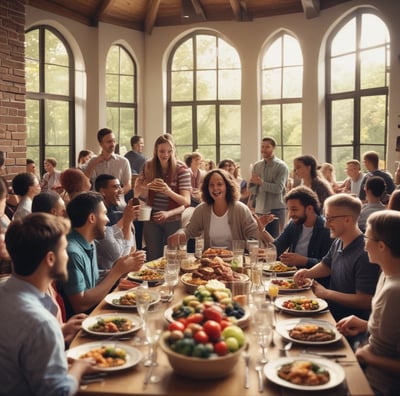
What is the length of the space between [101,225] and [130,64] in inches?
281

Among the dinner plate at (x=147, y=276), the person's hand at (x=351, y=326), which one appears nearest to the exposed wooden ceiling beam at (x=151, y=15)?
the dinner plate at (x=147, y=276)

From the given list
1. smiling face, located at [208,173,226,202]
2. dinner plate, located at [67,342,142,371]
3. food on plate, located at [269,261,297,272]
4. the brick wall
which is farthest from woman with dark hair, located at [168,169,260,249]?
the brick wall

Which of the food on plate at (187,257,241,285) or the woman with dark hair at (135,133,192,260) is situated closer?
the food on plate at (187,257,241,285)

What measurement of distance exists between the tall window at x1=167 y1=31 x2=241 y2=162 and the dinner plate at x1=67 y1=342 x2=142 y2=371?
25.0 ft

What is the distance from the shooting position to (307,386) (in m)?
1.71

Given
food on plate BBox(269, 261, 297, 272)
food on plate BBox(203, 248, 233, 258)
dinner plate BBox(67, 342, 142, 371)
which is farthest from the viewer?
food on plate BBox(203, 248, 233, 258)

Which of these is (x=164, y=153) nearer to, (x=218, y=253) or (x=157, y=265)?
(x=218, y=253)

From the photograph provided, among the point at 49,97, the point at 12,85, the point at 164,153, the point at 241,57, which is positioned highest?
the point at 241,57

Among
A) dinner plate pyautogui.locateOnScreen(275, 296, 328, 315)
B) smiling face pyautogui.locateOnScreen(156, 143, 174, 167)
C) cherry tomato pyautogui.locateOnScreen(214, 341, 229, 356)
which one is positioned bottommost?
dinner plate pyautogui.locateOnScreen(275, 296, 328, 315)

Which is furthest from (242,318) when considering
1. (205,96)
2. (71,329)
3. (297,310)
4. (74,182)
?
(205,96)

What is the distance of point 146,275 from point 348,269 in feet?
3.84

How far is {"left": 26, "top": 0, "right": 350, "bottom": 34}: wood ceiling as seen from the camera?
8242 millimetres

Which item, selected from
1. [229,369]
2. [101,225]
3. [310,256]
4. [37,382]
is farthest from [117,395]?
[310,256]

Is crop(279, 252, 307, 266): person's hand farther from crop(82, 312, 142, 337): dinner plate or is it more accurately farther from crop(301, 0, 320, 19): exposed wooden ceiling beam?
crop(301, 0, 320, 19): exposed wooden ceiling beam
